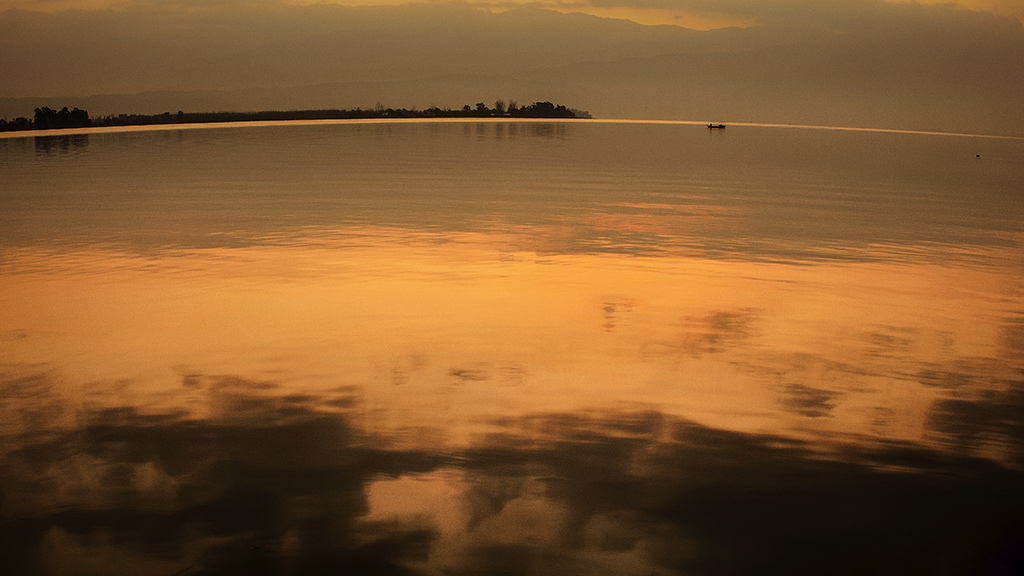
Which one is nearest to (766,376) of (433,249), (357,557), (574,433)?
(574,433)

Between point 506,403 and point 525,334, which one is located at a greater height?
point 525,334

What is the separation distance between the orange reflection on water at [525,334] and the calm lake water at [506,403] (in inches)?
1.8

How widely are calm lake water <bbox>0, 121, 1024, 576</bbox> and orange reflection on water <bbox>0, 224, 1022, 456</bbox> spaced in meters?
0.05

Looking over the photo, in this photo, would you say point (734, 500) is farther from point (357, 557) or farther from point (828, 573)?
point (357, 557)

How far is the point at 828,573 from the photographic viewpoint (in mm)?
4098

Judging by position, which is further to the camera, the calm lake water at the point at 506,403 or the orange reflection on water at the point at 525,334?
the orange reflection on water at the point at 525,334

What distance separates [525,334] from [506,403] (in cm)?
213

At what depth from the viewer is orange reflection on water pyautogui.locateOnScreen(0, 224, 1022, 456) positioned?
6.55m

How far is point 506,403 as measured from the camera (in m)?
6.46

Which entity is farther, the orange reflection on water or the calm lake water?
the orange reflection on water

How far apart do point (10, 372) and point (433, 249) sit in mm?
7281

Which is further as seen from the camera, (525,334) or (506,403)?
(525,334)

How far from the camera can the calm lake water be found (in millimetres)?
4359

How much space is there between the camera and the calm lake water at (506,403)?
172 inches
